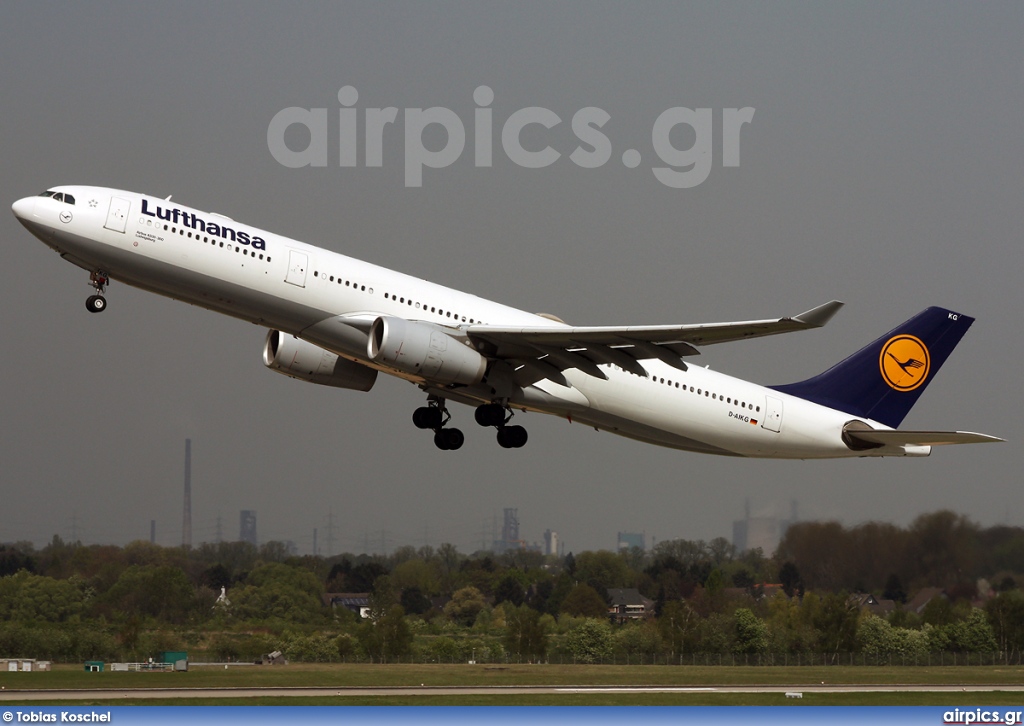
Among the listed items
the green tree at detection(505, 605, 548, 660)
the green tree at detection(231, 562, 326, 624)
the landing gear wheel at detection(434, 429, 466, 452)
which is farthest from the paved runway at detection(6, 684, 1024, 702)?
the green tree at detection(231, 562, 326, 624)

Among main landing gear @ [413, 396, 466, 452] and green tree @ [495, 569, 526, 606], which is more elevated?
main landing gear @ [413, 396, 466, 452]

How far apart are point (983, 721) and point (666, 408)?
1016cm

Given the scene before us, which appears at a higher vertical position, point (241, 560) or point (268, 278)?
point (268, 278)

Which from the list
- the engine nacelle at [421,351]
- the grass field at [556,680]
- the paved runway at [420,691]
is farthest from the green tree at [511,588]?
the engine nacelle at [421,351]

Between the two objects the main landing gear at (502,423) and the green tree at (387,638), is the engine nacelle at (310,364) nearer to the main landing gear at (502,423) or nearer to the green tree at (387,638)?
the main landing gear at (502,423)

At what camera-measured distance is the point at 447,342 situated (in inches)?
1144

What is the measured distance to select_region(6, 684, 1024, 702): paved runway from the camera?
1240 inches

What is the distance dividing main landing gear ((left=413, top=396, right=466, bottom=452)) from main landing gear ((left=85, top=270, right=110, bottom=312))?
8.47m

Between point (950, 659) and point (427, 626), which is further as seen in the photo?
point (427, 626)

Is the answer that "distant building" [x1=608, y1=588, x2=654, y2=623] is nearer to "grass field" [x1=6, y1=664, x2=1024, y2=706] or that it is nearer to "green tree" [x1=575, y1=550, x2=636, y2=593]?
"green tree" [x1=575, y1=550, x2=636, y2=593]

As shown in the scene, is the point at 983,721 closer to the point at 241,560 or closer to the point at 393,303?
the point at 393,303

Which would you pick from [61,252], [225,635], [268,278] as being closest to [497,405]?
[268,278]

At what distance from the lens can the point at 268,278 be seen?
28.6 metres

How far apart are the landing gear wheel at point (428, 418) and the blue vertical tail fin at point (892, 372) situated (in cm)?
893
